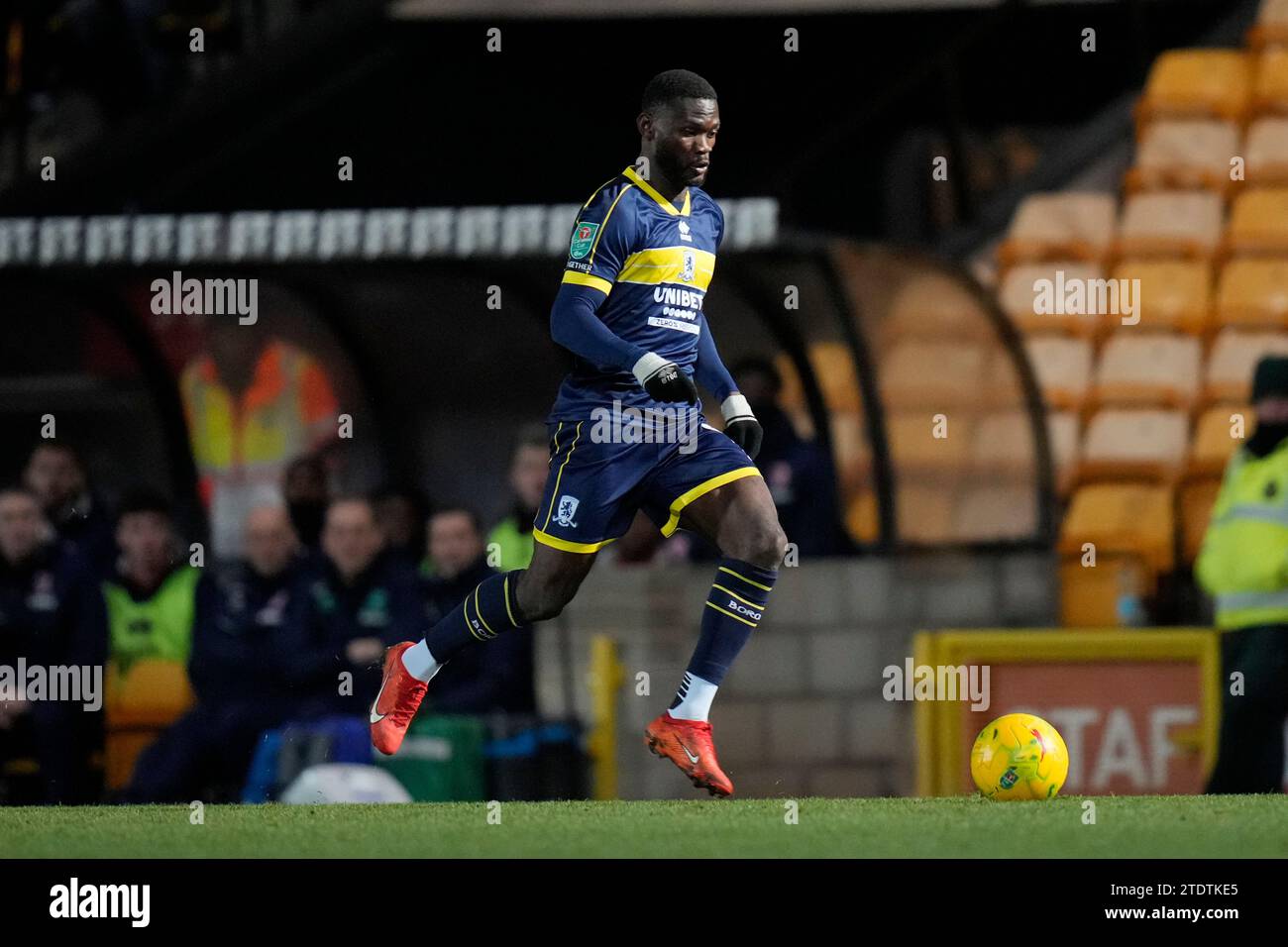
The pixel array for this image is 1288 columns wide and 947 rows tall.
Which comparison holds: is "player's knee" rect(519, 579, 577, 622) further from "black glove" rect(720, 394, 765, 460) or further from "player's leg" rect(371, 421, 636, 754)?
"black glove" rect(720, 394, 765, 460)

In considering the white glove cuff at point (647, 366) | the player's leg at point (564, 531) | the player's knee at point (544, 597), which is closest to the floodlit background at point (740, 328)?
the player's leg at point (564, 531)

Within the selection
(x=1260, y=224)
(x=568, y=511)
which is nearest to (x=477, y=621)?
(x=568, y=511)

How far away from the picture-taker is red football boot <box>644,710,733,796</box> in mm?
6848

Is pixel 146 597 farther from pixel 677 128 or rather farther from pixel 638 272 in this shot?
pixel 677 128

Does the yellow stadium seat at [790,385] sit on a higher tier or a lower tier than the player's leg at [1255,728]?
higher

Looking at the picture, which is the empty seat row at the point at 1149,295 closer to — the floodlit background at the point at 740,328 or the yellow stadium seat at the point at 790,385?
the floodlit background at the point at 740,328

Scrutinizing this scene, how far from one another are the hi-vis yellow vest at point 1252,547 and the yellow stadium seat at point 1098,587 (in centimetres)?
173

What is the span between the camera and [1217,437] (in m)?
12.7

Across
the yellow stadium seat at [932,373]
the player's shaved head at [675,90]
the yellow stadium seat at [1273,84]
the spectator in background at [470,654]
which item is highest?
the yellow stadium seat at [1273,84]

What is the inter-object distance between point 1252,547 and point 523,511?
2.64 m

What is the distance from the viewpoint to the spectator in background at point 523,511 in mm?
9320
